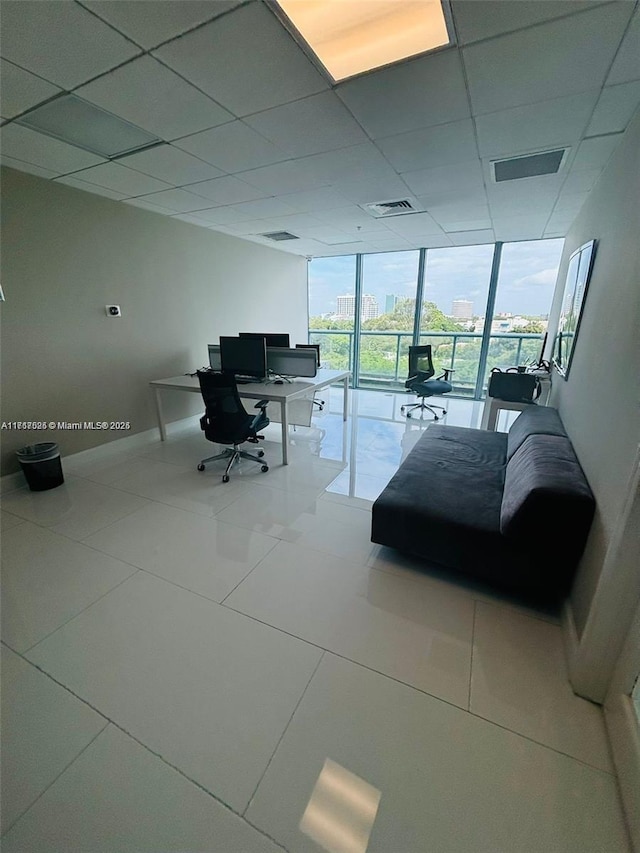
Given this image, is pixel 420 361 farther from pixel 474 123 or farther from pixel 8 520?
pixel 8 520

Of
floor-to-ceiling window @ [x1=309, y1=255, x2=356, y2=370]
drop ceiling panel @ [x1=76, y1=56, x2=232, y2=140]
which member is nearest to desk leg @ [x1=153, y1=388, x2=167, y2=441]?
drop ceiling panel @ [x1=76, y1=56, x2=232, y2=140]

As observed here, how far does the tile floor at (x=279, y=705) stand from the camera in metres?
1.02

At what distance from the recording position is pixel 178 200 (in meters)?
3.50

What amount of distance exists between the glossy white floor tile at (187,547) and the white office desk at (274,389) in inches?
45.5

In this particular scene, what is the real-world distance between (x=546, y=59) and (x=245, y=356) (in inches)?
124

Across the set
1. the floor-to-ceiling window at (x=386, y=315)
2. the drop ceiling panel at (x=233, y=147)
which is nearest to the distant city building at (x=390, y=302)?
the floor-to-ceiling window at (x=386, y=315)

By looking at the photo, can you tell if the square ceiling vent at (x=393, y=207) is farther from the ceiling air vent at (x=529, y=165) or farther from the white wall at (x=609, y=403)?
the white wall at (x=609, y=403)

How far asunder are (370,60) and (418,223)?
3080 mm

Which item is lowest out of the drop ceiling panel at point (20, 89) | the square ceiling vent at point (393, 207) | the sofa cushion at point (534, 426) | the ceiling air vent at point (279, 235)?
the sofa cushion at point (534, 426)

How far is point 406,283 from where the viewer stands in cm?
632

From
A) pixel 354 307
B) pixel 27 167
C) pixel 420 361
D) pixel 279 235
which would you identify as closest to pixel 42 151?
pixel 27 167

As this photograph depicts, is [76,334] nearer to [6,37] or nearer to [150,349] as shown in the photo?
[150,349]

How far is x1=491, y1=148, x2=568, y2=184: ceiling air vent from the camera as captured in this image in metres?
2.52

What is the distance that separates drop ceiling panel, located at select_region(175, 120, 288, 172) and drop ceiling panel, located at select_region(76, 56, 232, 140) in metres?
0.09
